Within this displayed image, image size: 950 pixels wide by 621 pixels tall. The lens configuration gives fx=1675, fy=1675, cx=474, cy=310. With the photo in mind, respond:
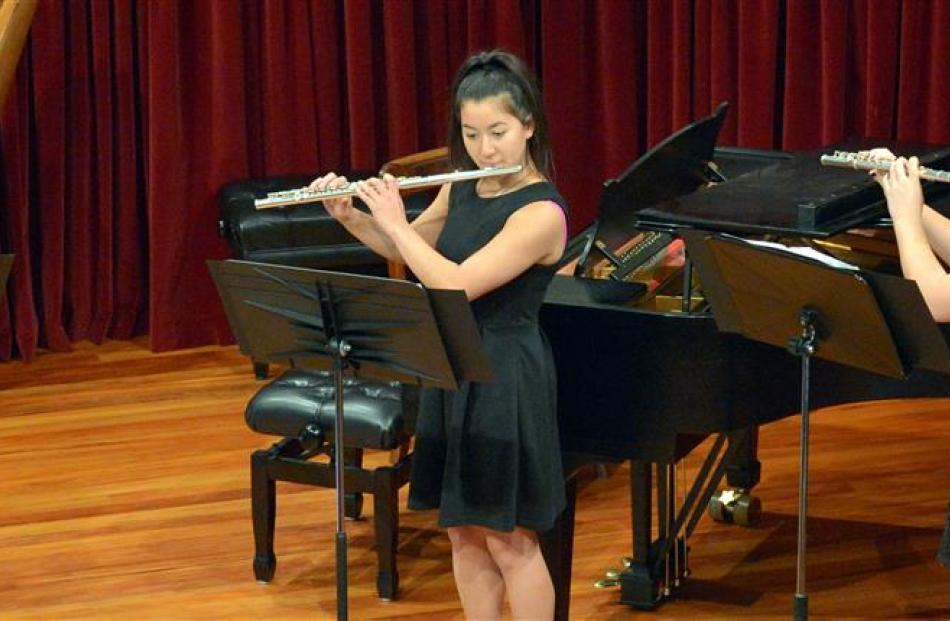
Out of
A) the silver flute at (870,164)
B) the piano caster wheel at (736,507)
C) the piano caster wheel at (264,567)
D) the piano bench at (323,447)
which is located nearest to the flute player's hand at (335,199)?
the piano bench at (323,447)

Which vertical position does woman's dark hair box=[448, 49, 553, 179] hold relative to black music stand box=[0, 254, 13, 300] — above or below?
above

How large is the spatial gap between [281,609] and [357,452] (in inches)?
21.2

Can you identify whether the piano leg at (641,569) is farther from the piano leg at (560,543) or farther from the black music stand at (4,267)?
the black music stand at (4,267)

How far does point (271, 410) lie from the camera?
3.97 meters

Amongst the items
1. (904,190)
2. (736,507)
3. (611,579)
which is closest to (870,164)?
(904,190)

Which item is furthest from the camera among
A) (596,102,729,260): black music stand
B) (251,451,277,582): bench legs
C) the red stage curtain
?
the red stage curtain

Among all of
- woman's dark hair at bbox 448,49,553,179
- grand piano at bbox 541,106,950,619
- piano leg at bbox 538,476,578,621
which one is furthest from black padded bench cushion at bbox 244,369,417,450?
woman's dark hair at bbox 448,49,553,179

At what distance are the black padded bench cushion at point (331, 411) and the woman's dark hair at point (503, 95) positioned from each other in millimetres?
899

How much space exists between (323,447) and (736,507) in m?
1.06

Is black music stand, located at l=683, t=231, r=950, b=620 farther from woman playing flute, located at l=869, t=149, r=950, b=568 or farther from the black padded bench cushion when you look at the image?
the black padded bench cushion

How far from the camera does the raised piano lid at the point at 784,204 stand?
10.9 ft

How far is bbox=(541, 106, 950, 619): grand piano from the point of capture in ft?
10.5

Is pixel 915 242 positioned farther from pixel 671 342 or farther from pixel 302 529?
pixel 302 529

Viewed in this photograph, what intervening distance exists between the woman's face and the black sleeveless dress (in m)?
0.08
